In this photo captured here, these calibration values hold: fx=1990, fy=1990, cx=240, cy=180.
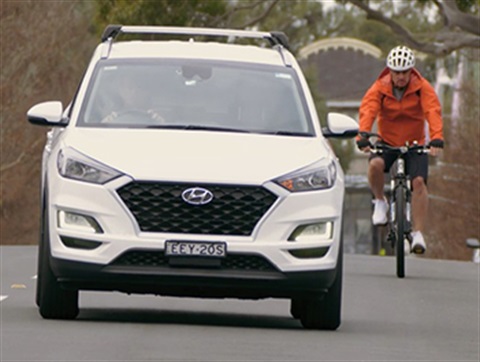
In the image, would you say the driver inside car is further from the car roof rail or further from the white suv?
the car roof rail

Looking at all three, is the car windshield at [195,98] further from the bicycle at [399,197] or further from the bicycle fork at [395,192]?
the bicycle fork at [395,192]

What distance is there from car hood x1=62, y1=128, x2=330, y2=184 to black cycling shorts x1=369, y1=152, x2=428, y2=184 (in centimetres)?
569

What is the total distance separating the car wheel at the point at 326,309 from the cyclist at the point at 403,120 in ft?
16.4

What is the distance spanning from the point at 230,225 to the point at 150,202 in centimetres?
49

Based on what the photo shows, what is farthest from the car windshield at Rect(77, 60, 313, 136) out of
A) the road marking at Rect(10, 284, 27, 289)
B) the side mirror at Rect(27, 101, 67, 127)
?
the road marking at Rect(10, 284, 27, 289)

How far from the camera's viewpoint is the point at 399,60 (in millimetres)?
17391

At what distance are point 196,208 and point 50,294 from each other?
3.70 feet

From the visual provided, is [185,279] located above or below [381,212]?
above

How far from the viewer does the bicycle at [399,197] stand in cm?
1753

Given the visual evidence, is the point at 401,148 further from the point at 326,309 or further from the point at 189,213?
the point at 189,213

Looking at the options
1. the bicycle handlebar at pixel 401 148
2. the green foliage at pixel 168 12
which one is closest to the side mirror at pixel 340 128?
the bicycle handlebar at pixel 401 148

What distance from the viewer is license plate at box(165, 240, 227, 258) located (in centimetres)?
1156

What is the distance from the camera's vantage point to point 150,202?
37.8 ft

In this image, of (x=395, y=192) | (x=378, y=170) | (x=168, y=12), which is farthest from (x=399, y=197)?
(x=168, y=12)
